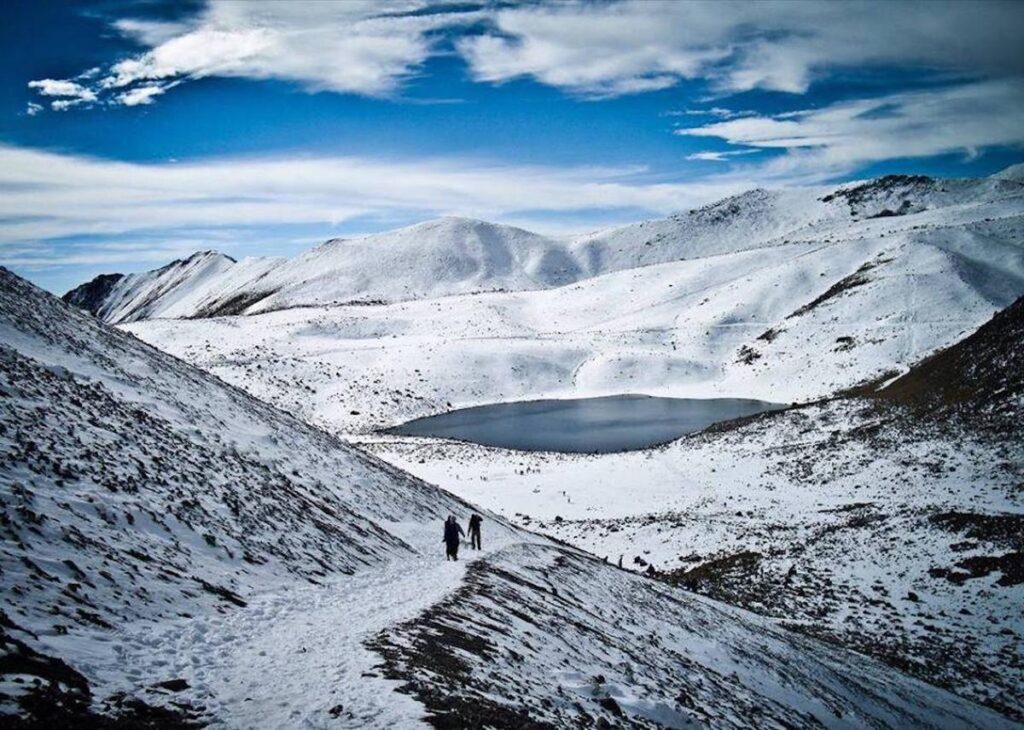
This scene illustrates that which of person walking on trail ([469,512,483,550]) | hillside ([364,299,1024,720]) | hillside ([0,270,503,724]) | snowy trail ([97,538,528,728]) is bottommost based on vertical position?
hillside ([364,299,1024,720])

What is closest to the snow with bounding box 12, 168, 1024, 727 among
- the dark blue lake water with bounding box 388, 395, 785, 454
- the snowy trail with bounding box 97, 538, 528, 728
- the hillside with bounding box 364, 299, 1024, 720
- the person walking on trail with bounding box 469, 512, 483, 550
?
the snowy trail with bounding box 97, 538, 528, 728

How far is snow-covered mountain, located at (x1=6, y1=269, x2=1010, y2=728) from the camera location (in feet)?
27.8

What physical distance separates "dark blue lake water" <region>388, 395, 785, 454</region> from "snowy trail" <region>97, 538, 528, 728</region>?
43.2 metres

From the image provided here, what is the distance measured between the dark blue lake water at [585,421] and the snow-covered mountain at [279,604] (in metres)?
33.9

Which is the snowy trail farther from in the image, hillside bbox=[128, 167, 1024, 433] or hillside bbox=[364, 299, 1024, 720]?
hillside bbox=[128, 167, 1024, 433]

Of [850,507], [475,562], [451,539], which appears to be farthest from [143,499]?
[850,507]

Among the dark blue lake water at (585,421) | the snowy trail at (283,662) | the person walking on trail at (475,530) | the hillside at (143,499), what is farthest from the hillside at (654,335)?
the snowy trail at (283,662)

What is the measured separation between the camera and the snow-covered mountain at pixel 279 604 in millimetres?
8477

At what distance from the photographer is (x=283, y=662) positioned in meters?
9.73

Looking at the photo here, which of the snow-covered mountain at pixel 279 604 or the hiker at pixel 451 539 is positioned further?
the hiker at pixel 451 539

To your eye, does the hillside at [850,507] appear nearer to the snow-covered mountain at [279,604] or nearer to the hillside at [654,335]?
the snow-covered mountain at [279,604]

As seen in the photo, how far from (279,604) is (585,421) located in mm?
56553

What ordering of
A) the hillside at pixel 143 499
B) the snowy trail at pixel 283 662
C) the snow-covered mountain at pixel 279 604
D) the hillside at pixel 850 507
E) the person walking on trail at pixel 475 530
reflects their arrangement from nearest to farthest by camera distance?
the snowy trail at pixel 283 662
the snow-covered mountain at pixel 279 604
the hillside at pixel 143 499
the person walking on trail at pixel 475 530
the hillside at pixel 850 507

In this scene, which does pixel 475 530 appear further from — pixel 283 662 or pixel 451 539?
pixel 283 662
